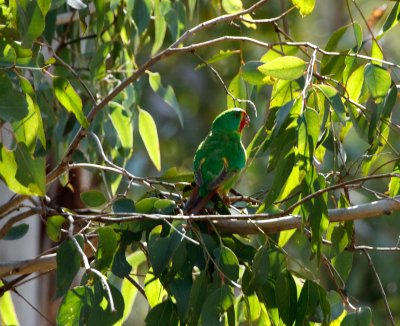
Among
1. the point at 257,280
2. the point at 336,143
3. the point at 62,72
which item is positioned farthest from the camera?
the point at 62,72

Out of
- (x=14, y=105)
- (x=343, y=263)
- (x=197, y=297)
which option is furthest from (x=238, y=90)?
(x=14, y=105)

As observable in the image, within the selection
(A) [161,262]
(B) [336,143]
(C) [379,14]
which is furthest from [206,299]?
(C) [379,14]

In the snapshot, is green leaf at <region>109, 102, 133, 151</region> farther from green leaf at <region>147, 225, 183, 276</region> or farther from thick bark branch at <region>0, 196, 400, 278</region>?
green leaf at <region>147, 225, 183, 276</region>

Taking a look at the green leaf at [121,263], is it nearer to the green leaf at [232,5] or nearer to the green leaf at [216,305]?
Answer: the green leaf at [216,305]

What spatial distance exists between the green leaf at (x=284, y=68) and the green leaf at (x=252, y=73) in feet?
1.10

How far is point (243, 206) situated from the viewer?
2670mm

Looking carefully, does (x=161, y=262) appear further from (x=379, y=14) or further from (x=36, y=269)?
(x=379, y=14)

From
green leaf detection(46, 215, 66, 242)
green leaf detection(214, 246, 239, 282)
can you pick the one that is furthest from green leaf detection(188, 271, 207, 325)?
green leaf detection(46, 215, 66, 242)

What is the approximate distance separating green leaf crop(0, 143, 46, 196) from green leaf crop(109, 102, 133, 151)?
1.18 meters

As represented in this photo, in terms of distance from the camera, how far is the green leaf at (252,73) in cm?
249

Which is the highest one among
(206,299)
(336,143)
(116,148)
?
(336,143)

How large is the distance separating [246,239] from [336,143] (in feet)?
1.15

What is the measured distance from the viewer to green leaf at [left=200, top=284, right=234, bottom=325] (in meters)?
1.97

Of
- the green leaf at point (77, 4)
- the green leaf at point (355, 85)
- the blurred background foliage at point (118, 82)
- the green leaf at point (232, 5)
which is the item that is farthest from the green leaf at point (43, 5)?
the green leaf at point (232, 5)
